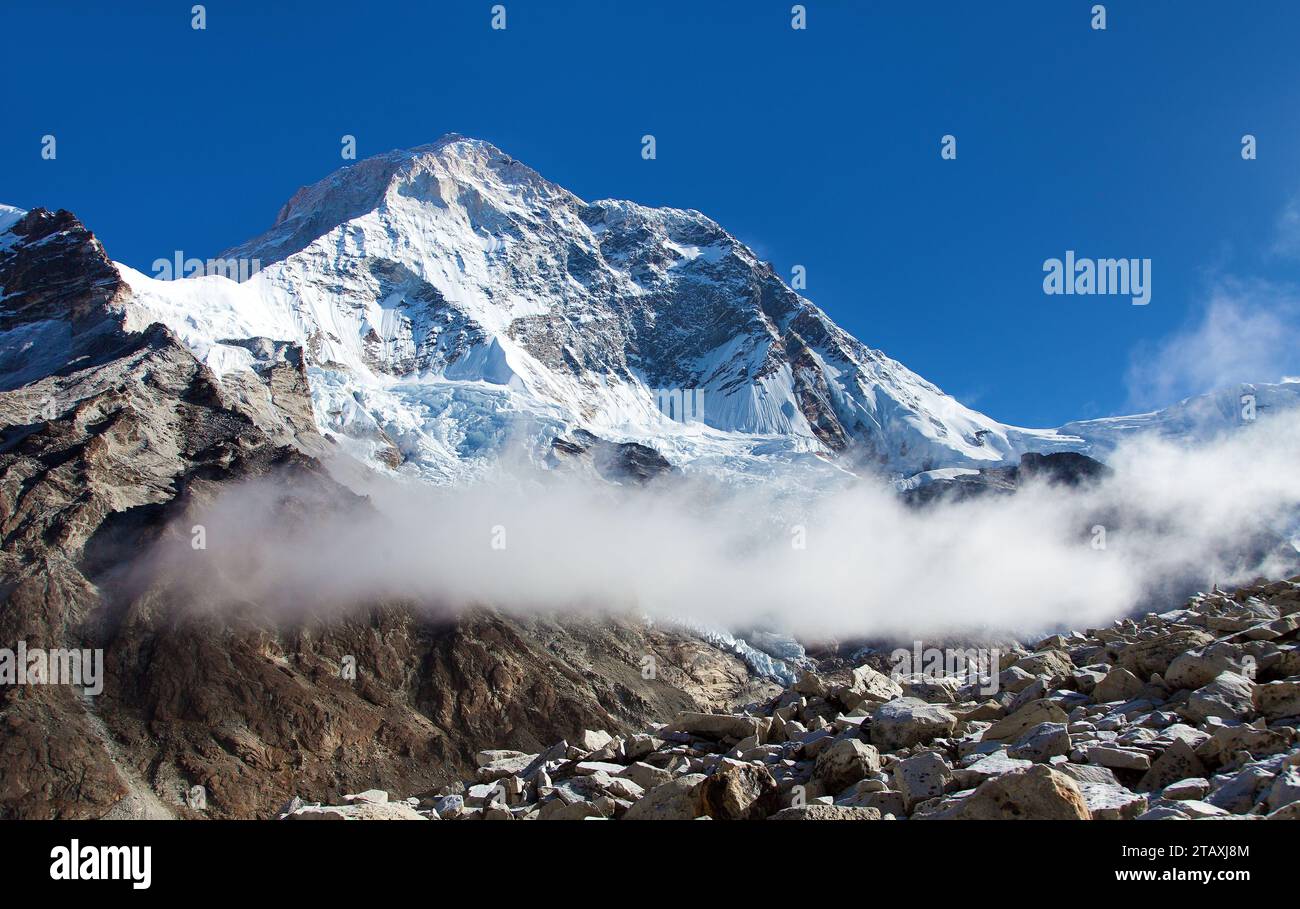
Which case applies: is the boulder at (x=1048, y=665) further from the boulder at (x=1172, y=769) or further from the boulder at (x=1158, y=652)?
the boulder at (x=1172, y=769)

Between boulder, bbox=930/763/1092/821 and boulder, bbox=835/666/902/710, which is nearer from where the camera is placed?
boulder, bbox=930/763/1092/821

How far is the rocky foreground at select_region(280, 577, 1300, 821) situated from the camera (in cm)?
968

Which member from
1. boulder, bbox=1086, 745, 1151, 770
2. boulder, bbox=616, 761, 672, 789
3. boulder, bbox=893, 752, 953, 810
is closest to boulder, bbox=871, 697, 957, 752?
boulder, bbox=893, 752, 953, 810

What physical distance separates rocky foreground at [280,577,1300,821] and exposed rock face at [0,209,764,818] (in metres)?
67.1

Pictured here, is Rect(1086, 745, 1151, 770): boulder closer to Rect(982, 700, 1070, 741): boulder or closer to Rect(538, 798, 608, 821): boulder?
Rect(982, 700, 1070, 741): boulder

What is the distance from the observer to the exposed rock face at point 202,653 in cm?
7838

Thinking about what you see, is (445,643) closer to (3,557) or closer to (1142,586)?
(3,557)

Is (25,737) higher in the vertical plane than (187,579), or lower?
lower

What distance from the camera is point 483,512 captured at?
177m

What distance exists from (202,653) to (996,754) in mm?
91719

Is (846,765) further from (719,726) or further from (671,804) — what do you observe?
(719,726)

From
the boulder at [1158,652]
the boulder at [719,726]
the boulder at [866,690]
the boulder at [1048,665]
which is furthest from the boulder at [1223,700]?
the boulder at [719,726]
